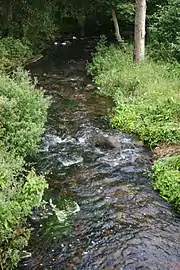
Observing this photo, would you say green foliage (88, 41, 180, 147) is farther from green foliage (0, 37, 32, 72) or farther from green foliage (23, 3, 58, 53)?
green foliage (23, 3, 58, 53)

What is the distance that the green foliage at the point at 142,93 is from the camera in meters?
10.5

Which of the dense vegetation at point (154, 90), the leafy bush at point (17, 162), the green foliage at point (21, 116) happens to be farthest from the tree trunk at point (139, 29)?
the green foliage at point (21, 116)

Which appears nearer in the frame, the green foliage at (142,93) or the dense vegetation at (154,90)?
the dense vegetation at (154,90)

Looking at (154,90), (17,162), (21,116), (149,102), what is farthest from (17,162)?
(154,90)

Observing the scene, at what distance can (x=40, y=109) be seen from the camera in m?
9.64

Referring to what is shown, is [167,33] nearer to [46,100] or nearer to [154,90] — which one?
[154,90]

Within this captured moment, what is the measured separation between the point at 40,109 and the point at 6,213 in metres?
4.38

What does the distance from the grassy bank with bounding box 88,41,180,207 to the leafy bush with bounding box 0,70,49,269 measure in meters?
2.63

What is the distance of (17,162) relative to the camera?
7.66m

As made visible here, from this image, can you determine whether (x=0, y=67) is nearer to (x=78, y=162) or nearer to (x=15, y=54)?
(x=15, y=54)

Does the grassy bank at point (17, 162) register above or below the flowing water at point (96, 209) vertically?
above

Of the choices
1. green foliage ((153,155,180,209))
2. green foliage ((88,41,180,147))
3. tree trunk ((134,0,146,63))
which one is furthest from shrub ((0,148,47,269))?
tree trunk ((134,0,146,63))

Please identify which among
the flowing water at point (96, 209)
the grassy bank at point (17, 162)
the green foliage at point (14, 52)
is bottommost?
the flowing water at point (96, 209)

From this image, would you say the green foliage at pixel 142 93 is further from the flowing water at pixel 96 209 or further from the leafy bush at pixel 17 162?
the leafy bush at pixel 17 162
